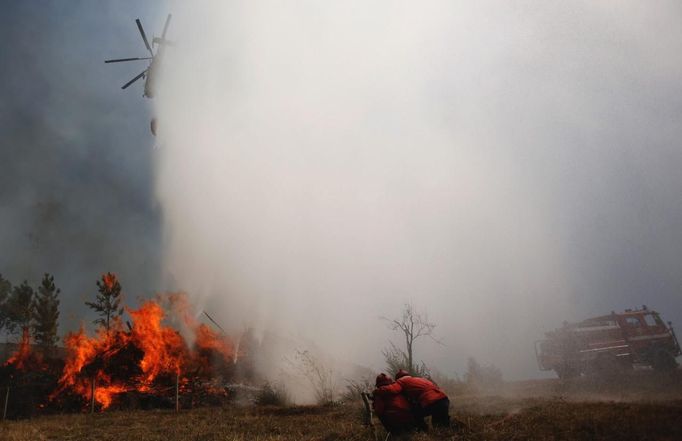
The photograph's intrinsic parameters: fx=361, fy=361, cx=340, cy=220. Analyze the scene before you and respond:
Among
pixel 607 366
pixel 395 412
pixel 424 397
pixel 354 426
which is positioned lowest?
pixel 607 366

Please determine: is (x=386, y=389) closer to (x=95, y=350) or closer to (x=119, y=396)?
(x=119, y=396)

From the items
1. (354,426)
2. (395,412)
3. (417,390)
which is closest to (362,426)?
(354,426)

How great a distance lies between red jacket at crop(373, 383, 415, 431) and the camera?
851cm

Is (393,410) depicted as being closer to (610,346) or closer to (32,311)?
(610,346)

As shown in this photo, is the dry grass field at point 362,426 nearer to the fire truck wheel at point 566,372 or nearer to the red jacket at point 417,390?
the red jacket at point 417,390

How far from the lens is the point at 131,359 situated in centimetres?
2305

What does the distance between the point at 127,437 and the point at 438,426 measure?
9.70 meters

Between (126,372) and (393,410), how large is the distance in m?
20.9

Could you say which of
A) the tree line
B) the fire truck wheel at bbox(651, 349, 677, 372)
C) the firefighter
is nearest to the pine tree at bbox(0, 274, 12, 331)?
the tree line

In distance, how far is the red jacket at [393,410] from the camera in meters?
8.51

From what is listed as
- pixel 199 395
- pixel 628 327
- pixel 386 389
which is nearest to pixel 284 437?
pixel 386 389

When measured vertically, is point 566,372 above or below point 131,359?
below

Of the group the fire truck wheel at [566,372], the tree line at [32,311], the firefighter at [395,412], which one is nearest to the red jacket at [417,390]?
the firefighter at [395,412]

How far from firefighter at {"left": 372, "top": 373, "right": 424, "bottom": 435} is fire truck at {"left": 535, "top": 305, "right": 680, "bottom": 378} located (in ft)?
66.8
